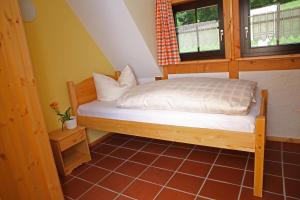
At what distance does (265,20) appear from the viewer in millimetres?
2432

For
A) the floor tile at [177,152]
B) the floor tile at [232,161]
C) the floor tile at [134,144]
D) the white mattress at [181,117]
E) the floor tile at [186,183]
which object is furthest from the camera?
the floor tile at [134,144]

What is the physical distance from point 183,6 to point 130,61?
105 centimetres

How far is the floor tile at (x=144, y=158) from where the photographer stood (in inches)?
97.6

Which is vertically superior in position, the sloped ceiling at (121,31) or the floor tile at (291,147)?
the sloped ceiling at (121,31)

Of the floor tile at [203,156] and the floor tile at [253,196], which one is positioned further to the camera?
the floor tile at [203,156]

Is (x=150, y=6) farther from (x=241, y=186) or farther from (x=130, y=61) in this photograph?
(x=241, y=186)

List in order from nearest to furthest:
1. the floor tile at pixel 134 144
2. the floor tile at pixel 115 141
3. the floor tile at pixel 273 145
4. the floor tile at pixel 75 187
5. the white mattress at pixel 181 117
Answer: the white mattress at pixel 181 117 → the floor tile at pixel 75 187 → the floor tile at pixel 273 145 → the floor tile at pixel 134 144 → the floor tile at pixel 115 141

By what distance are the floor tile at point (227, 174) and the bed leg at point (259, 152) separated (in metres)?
0.23

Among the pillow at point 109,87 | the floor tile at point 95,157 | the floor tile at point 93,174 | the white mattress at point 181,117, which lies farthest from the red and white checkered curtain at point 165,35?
the floor tile at point 93,174

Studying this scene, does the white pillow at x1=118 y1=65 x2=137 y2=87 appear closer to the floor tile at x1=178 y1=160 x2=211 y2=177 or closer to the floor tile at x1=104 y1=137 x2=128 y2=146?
the floor tile at x1=104 y1=137 x2=128 y2=146

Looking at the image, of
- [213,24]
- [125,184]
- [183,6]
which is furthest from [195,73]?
[125,184]

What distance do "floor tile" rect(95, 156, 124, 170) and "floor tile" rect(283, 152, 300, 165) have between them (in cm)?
176

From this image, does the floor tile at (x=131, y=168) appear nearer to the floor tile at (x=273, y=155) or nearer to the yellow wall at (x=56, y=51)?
the yellow wall at (x=56, y=51)

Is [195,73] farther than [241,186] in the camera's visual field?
Yes
